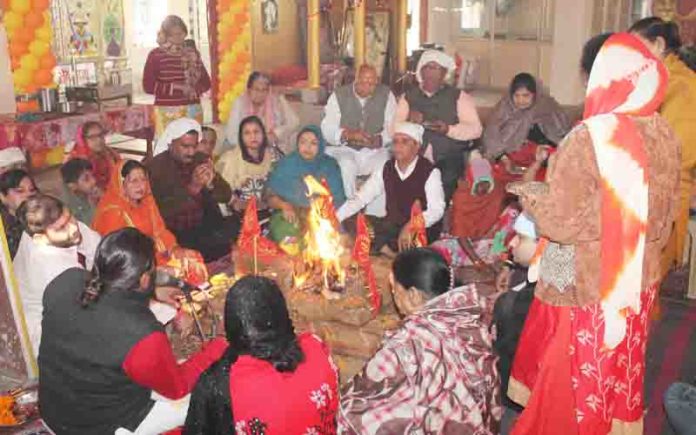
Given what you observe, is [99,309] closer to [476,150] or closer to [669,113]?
[669,113]

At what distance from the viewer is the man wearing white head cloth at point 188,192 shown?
5.80 m

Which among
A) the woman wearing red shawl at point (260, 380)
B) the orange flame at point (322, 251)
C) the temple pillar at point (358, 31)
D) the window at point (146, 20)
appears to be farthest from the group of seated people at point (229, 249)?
the window at point (146, 20)

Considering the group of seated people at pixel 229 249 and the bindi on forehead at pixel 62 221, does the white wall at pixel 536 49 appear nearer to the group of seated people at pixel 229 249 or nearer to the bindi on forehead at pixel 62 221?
the group of seated people at pixel 229 249

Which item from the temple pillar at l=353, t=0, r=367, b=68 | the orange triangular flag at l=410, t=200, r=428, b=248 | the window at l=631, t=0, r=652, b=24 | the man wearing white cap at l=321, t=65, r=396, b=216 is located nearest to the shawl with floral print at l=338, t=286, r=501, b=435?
the orange triangular flag at l=410, t=200, r=428, b=248

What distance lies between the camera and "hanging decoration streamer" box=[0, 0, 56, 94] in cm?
869

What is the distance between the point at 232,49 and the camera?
11648mm

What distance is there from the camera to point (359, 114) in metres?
7.09

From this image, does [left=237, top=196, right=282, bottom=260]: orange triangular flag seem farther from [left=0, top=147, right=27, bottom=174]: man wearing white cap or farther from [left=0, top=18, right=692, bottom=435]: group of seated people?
[left=0, top=147, right=27, bottom=174]: man wearing white cap

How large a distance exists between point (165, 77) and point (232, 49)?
11.5 ft

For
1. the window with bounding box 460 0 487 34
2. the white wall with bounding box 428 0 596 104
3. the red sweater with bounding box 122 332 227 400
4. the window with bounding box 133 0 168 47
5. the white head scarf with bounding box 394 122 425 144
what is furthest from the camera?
the window with bounding box 133 0 168 47

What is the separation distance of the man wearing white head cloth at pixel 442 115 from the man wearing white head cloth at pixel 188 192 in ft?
6.18

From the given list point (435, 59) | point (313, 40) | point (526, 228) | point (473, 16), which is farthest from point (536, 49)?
point (526, 228)

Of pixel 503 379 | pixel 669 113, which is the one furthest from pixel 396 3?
pixel 503 379

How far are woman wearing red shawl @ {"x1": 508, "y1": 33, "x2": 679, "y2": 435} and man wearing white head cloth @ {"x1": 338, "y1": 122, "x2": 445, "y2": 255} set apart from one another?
7.93 feet
